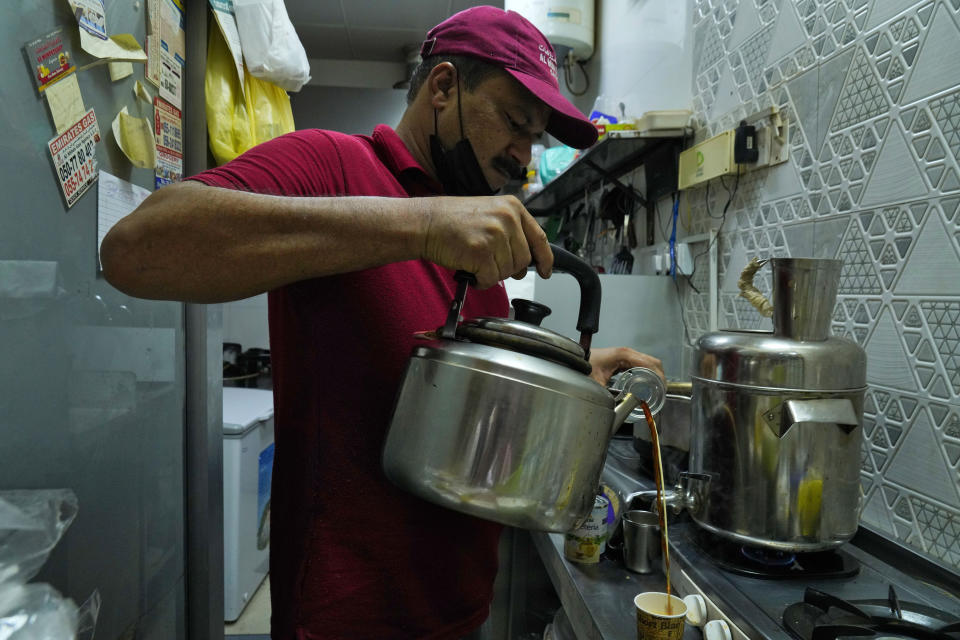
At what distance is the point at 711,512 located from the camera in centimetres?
98

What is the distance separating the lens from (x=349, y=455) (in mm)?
819

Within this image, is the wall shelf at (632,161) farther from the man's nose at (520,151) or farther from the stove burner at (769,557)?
the stove burner at (769,557)

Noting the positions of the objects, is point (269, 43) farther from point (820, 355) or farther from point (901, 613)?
point (901, 613)

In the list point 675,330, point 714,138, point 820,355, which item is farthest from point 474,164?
point 675,330

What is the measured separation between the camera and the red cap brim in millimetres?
904

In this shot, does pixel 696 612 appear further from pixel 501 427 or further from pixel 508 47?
pixel 508 47

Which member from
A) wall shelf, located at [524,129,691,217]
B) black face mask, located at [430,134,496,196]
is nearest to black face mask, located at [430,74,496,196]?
black face mask, located at [430,134,496,196]

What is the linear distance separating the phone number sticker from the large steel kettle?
2.11ft

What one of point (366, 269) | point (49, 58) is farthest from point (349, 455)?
point (49, 58)

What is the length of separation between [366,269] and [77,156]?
0.53 m

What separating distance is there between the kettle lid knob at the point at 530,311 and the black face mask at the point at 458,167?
1.05 ft

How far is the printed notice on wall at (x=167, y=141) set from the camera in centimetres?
121

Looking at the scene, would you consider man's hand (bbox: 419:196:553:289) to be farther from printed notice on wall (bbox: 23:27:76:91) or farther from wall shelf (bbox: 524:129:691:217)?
wall shelf (bbox: 524:129:691:217)

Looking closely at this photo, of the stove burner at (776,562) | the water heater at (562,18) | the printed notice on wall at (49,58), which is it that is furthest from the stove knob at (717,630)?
the water heater at (562,18)
